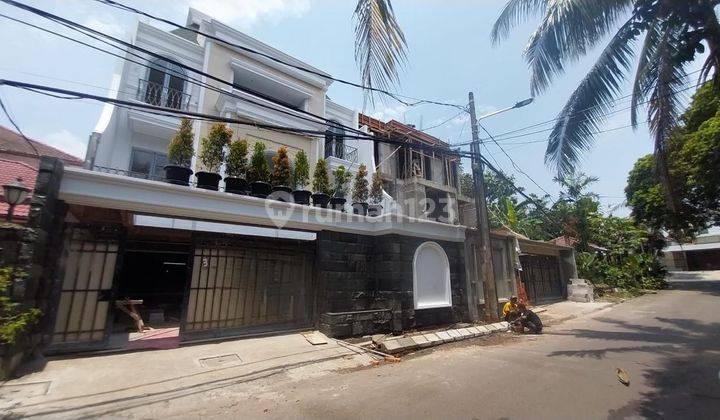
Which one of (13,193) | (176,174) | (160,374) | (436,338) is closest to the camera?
(160,374)

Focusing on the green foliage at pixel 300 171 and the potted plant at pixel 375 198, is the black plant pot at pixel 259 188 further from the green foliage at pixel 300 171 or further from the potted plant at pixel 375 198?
the potted plant at pixel 375 198

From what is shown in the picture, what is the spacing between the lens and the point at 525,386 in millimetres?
4723

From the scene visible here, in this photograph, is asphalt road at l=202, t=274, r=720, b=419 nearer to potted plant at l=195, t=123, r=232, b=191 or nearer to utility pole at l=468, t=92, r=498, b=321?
utility pole at l=468, t=92, r=498, b=321

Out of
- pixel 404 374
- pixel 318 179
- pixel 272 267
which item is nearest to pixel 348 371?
pixel 404 374

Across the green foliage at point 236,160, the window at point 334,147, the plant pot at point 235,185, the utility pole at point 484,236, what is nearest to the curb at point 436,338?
the utility pole at point 484,236

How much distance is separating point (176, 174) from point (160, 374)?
3.33 m

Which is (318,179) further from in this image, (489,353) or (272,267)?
(489,353)

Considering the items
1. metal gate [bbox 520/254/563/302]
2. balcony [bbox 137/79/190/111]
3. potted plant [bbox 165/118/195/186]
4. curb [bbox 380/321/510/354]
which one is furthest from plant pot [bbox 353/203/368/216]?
metal gate [bbox 520/254/563/302]

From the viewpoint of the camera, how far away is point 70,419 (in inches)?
140

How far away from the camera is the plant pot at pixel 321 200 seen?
25.1ft

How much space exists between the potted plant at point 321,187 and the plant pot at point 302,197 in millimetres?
311

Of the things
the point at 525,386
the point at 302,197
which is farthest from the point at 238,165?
the point at 525,386

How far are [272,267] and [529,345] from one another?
19.9 ft

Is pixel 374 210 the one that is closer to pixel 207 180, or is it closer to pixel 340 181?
pixel 340 181
